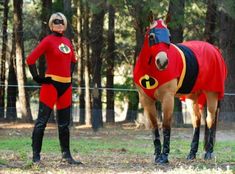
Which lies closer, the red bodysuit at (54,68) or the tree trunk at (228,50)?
the red bodysuit at (54,68)

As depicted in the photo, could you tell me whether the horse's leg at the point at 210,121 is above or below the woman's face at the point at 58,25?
below

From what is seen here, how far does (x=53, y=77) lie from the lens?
7.96 metres

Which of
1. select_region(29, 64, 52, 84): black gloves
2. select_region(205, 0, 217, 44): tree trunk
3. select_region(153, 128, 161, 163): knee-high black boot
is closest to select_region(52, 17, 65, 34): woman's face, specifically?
select_region(29, 64, 52, 84): black gloves

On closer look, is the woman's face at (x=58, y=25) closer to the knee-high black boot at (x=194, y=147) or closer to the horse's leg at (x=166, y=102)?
the horse's leg at (x=166, y=102)

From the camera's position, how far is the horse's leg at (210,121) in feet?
31.1

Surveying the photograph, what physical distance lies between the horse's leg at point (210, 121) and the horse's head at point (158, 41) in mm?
1719

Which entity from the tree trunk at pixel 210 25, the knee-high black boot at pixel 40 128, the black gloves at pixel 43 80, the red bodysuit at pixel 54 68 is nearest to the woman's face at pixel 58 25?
the red bodysuit at pixel 54 68

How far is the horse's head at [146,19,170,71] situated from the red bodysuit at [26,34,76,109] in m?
1.29

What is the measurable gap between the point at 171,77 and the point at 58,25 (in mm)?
1873

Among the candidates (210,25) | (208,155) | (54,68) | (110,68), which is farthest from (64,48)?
(110,68)

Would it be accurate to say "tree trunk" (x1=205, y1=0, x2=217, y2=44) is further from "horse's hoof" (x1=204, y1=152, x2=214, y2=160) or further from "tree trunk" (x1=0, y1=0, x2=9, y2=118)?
"horse's hoof" (x1=204, y1=152, x2=214, y2=160)

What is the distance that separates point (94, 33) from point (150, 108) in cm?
1604

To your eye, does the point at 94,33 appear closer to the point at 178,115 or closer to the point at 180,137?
the point at 178,115

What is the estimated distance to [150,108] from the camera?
8711 millimetres
